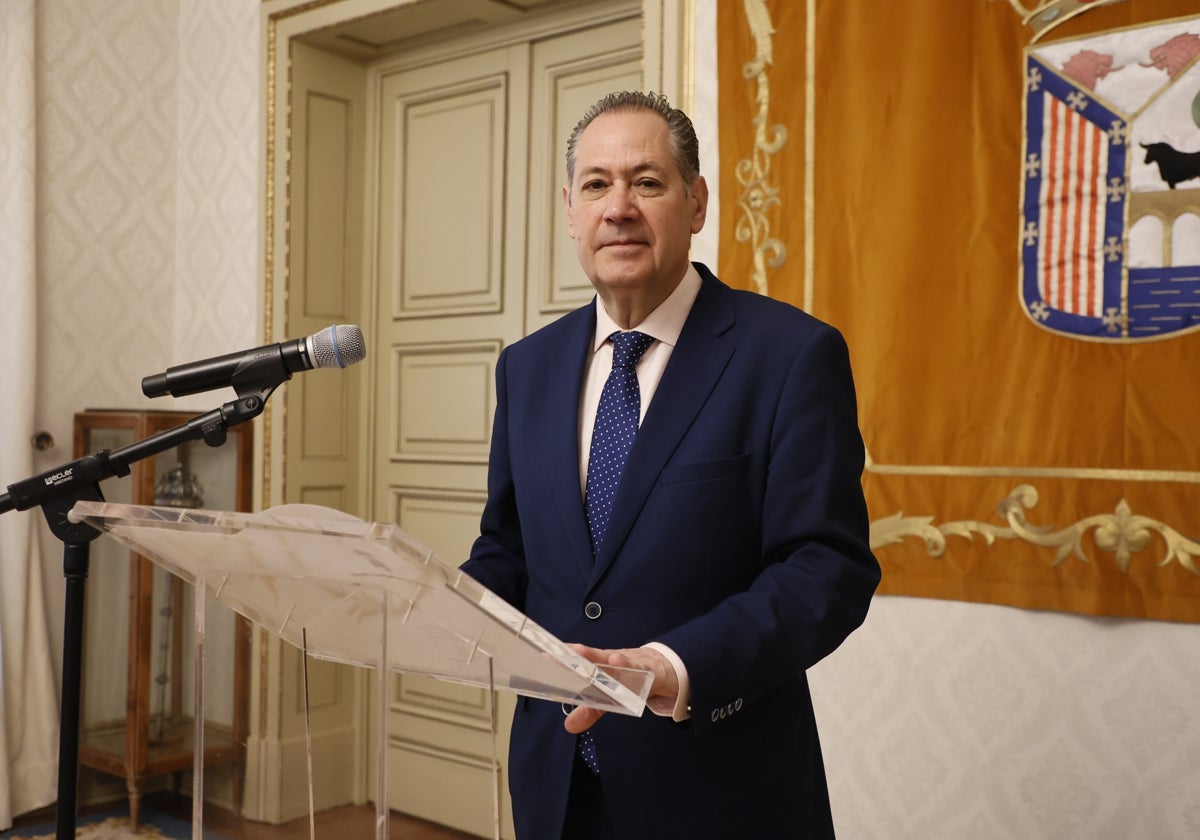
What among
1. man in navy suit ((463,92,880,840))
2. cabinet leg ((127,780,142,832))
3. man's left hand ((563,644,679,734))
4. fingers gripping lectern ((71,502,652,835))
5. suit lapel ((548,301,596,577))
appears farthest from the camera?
cabinet leg ((127,780,142,832))

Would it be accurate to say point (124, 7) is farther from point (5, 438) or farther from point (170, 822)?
point (170, 822)

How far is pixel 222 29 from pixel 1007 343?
10.0ft

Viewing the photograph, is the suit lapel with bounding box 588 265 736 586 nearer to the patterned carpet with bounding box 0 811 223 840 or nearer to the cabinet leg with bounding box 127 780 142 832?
the patterned carpet with bounding box 0 811 223 840

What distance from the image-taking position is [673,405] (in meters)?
1.49

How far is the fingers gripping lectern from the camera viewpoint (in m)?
0.86

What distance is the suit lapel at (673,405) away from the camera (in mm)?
1449

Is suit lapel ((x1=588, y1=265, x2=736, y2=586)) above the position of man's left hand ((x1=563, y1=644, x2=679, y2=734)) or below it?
above

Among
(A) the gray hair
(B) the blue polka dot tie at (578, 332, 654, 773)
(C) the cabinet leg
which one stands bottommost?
(C) the cabinet leg

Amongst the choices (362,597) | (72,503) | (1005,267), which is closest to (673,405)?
(362,597)

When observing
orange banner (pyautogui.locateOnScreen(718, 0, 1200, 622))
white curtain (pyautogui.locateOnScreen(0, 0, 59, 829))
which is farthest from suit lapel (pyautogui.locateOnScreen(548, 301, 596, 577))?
white curtain (pyautogui.locateOnScreen(0, 0, 59, 829))

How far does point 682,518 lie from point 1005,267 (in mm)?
1184

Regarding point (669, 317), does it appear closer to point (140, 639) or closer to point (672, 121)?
point (672, 121)

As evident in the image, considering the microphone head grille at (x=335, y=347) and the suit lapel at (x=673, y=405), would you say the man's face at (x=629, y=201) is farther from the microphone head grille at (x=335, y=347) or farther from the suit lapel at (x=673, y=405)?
the microphone head grille at (x=335, y=347)

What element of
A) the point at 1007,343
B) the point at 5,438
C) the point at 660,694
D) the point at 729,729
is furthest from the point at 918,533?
the point at 5,438
